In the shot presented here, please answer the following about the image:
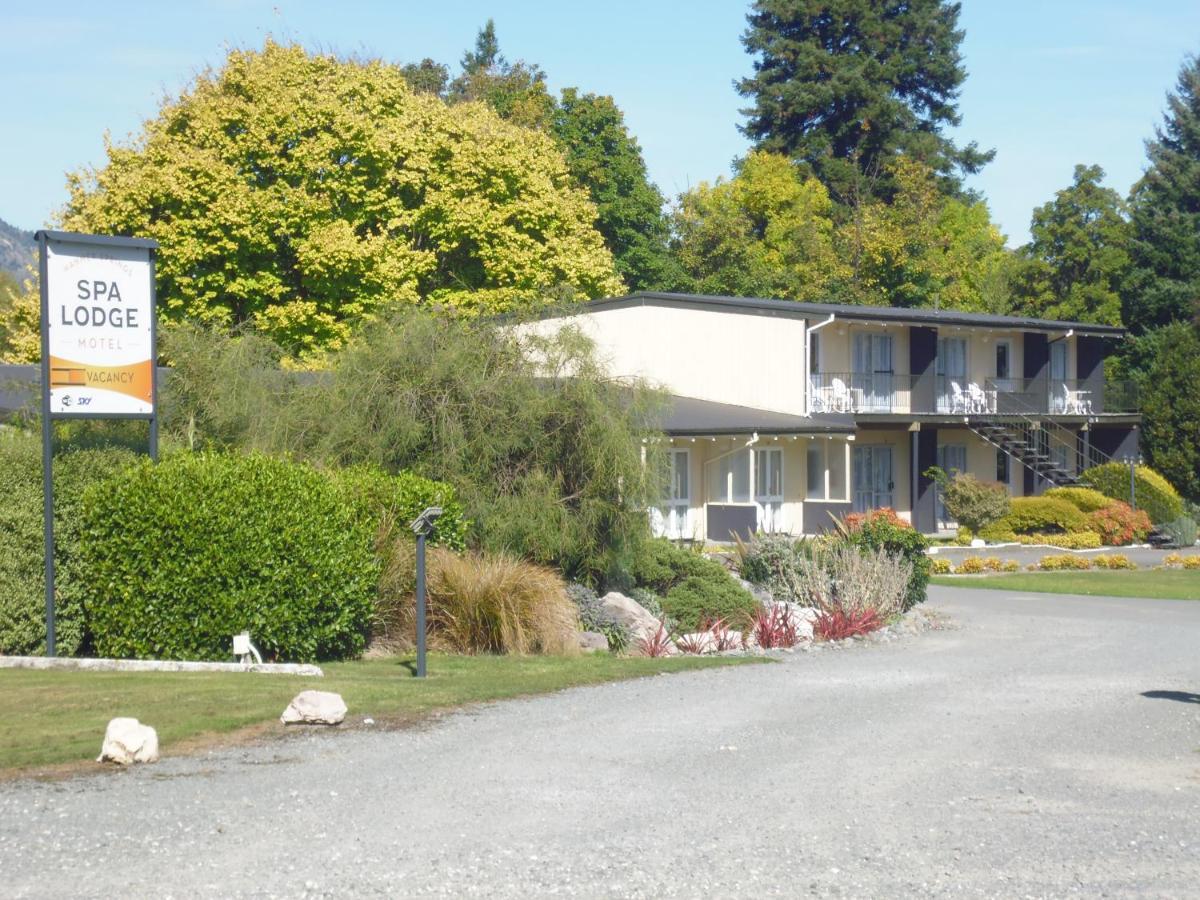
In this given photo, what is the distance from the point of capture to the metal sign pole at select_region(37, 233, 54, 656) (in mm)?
14305

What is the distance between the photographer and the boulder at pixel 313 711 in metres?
10.9

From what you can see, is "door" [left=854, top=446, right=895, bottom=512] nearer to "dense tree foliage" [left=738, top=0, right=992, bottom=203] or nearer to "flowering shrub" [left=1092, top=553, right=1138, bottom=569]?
"flowering shrub" [left=1092, top=553, right=1138, bottom=569]

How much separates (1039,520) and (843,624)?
21207 millimetres

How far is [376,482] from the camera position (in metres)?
16.8

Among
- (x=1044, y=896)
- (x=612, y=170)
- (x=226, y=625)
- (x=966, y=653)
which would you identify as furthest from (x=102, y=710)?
(x=612, y=170)

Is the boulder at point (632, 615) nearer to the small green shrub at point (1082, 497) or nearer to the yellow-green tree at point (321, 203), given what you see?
the yellow-green tree at point (321, 203)

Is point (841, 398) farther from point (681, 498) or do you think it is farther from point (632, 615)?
point (632, 615)

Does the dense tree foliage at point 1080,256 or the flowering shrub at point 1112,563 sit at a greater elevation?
the dense tree foliage at point 1080,256

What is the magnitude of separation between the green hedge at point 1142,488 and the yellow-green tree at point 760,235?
16.0 meters

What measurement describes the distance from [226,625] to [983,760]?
7.60 m

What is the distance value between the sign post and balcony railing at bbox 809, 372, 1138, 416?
77.4 feet

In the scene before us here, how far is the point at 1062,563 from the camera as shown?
1231 inches

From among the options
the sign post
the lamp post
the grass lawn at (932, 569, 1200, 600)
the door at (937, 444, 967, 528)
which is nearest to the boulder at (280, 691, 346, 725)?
the lamp post

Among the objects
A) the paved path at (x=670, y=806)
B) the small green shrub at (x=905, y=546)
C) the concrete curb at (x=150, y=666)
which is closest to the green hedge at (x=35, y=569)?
the concrete curb at (x=150, y=666)
